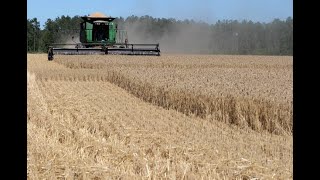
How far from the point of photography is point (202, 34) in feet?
359

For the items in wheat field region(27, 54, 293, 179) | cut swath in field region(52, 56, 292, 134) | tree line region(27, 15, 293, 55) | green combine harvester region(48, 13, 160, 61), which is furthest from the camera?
tree line region(27, 15, 293, 55)

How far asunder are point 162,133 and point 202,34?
102 metres

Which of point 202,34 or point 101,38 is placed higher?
point 202,34

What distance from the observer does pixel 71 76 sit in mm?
21594

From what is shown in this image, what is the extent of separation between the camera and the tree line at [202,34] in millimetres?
87500

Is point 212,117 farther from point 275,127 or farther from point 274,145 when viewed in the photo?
point 274,145

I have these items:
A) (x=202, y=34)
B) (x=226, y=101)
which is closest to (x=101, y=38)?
(x=226, y=101)

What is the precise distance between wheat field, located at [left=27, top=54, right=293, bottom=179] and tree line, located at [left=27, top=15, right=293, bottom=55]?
65.6 metres

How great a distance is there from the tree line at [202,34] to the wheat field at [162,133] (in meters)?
65.6


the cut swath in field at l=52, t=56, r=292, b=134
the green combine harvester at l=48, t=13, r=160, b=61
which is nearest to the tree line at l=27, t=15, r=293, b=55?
the green combine harvester at l=48, t=13, r=160, b=61

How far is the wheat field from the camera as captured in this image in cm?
489

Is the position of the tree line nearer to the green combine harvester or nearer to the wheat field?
the green combine harvester

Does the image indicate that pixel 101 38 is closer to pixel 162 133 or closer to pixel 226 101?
pixel 226 101

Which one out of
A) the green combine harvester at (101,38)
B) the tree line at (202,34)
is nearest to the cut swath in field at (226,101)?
the green combine harvester at (101,38)
